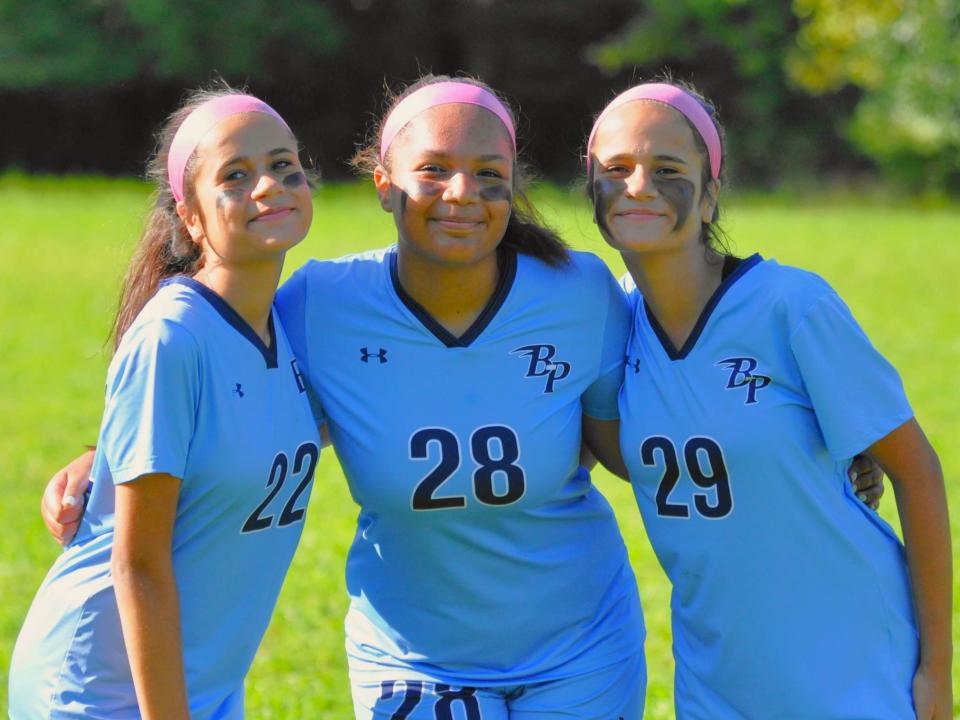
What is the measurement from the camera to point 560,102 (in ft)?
114

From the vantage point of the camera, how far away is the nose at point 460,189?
9.96 ft

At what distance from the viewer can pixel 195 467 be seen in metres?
2.65

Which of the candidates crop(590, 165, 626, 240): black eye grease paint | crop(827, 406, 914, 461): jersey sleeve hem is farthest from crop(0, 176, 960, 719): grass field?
crop(827, 406, 914, 461): jersey sleeve hem

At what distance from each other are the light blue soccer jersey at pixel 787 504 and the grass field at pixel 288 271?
2.91 ft

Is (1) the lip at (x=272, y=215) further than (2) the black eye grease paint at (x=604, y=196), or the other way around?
(2) the black eye grease paint at (x=604, y=196)

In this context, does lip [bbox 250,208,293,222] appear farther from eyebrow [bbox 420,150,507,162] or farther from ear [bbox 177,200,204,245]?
eyebrow [bbox 420,150,507,162]

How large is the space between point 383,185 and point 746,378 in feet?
3.42

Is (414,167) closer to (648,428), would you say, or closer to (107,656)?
(648,428)

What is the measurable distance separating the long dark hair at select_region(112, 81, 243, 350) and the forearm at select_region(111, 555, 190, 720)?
0.64 m

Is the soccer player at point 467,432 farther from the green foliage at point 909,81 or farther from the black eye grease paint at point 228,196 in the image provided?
the green foliage at point 909,81

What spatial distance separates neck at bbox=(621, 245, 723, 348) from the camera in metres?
3.03

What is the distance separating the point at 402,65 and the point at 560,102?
4564 millimetres

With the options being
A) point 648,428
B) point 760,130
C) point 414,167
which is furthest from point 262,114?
point 760,130

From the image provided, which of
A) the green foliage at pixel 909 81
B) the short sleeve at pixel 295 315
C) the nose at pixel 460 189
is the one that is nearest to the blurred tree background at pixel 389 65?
the green foliage at pixel 909 81
